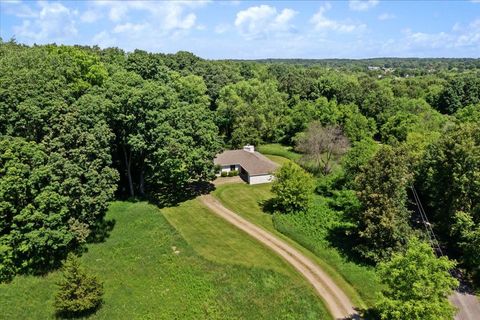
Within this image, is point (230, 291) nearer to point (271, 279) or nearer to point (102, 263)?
point (271, 279)

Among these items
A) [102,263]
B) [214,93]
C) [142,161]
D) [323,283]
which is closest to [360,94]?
[214,93]

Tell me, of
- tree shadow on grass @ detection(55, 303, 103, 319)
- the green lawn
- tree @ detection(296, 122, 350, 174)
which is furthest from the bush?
tree shadow on grass @ detection(55, 303, 103, 319)

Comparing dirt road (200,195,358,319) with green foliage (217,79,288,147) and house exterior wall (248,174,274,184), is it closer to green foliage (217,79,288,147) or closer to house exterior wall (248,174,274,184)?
house exterior wall (248,174,274,184)

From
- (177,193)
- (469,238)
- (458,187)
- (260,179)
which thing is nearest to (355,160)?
(260,179)

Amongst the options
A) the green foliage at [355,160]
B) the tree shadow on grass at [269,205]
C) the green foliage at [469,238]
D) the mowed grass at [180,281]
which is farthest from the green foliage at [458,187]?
the tree shadow on grass at [269,205]

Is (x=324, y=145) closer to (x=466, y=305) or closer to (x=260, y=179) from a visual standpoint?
(x=260, y=179)

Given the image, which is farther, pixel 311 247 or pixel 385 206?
pixel 311 247
